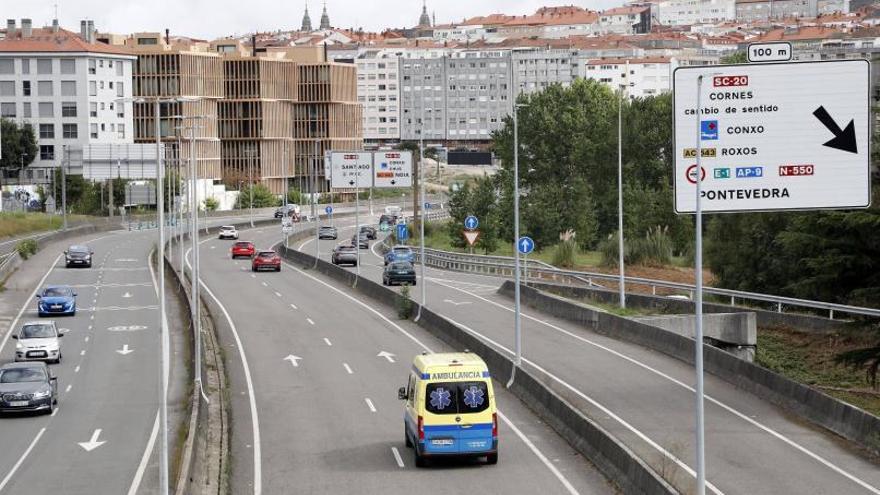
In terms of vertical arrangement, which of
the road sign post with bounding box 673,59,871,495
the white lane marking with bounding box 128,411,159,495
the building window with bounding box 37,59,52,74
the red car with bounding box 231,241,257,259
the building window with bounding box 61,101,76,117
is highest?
the building window with bounding box 37,59,52,74

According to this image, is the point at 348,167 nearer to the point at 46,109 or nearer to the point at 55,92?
the point at 55,92

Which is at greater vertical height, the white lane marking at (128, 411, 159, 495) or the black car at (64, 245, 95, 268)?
the black car at (64, 245, 95, 268)

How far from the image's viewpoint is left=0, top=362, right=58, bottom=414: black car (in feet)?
127

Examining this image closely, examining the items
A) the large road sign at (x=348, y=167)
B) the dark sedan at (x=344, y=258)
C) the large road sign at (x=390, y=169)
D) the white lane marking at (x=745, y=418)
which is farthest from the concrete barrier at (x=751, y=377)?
the large road sign at (x=390, y=169)

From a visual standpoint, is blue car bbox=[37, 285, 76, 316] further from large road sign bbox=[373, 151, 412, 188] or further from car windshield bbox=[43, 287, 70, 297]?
large road sign bbox=[373, 151, 412, 188]

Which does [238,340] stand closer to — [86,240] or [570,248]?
[570,248]

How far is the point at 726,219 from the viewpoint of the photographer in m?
74.6

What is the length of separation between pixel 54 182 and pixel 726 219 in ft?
309

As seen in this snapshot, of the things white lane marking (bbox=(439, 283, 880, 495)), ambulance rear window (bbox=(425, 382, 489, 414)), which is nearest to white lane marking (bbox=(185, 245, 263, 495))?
ambulance rear window (bbox=(425, 382, 489, 414))

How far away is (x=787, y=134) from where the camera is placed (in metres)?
28.0

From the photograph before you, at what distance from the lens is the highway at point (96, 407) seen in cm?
3017

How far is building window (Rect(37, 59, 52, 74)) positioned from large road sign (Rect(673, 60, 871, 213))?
504 ft

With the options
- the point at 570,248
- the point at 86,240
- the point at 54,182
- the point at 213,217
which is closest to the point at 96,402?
the point at 570,248

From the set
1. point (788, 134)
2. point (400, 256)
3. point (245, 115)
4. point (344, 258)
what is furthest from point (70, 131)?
point (788, 134)
